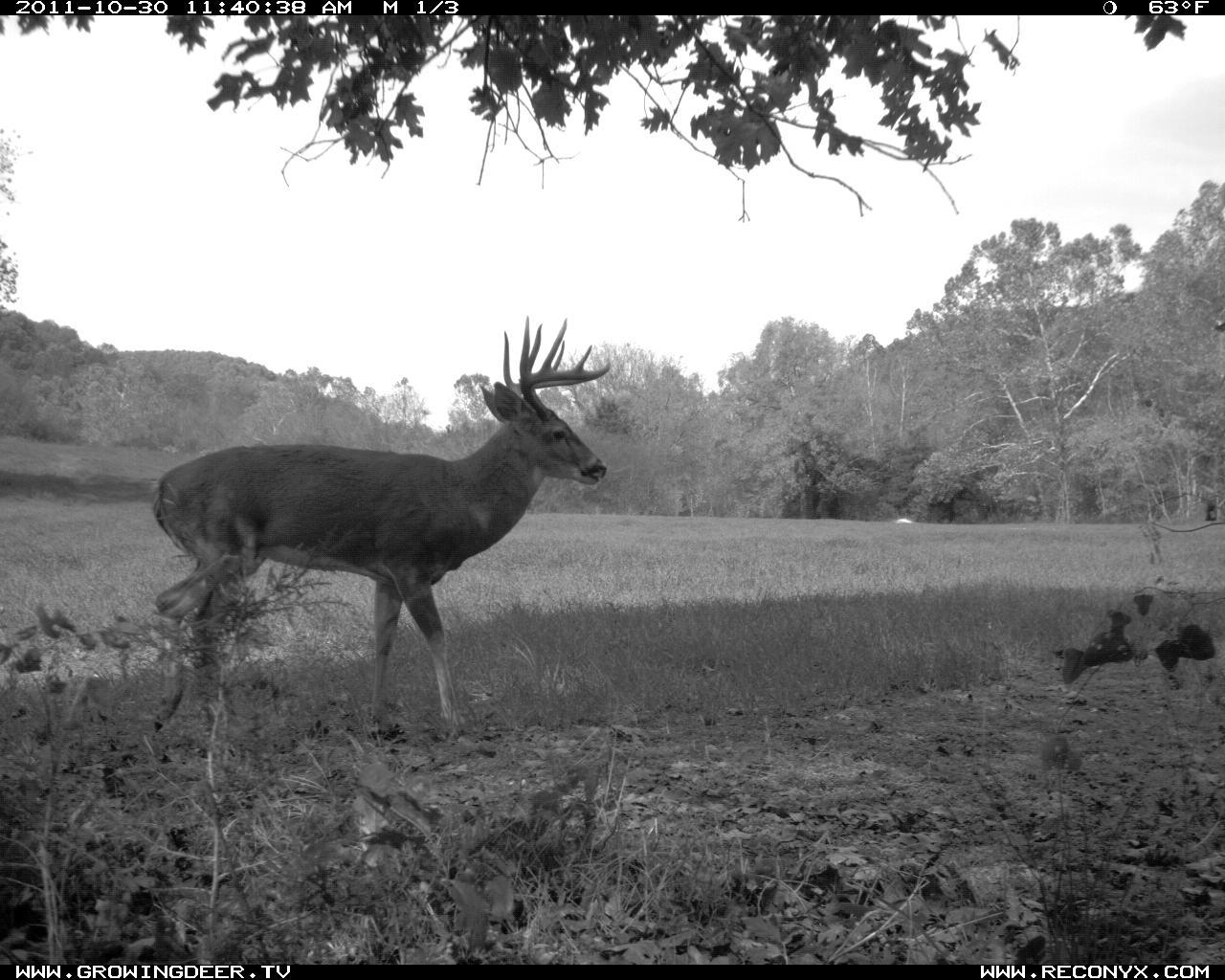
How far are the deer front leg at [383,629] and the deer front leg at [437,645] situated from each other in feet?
0.40

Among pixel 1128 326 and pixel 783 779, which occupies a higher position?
pixel 1128 326

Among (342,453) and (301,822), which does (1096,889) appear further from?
(342,453)

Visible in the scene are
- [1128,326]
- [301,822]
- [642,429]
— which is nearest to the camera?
[301,822]

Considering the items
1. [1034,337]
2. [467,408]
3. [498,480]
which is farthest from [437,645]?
[1034,337]

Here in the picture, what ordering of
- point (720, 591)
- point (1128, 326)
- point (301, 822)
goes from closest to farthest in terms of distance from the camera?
1. point (301, 822)
2. point (720, 591)
3. point (1128, 326)

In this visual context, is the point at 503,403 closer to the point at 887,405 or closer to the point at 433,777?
the point at 433,777

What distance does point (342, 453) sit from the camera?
508 cm

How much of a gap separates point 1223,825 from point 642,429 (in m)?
19.0

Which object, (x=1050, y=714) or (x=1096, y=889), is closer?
(x=1096, y=889)

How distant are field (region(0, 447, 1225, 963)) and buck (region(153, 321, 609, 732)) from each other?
59cm

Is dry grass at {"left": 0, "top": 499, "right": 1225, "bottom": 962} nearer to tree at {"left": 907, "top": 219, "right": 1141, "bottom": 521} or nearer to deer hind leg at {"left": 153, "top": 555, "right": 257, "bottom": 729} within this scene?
deer hind leg at {"left": 153, "top": 555, "right": 257, "bottom": 729}

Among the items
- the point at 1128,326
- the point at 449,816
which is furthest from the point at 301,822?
the point at 1128,326

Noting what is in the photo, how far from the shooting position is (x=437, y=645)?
4.87 meters

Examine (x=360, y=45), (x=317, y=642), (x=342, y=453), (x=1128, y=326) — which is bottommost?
(x=317, y=642)
